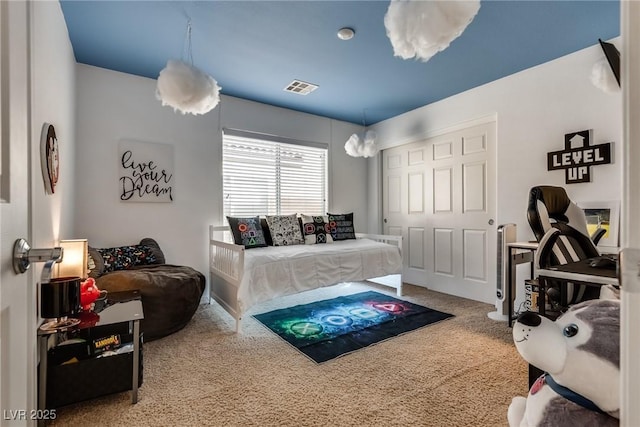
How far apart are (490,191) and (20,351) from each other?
3.71 m

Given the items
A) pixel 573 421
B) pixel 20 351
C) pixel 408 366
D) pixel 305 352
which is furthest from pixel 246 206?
pixel 573 421

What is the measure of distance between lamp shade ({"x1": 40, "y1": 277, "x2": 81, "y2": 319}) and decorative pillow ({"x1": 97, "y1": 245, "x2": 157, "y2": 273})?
1.44 m

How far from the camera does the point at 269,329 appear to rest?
103 inches

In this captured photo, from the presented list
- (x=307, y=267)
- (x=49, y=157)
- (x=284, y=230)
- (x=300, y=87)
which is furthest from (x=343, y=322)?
(x=300, y=87)

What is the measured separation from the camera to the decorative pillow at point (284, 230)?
3.55 metres

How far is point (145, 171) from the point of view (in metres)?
3.15

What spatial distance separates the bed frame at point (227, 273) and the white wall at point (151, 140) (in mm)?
164

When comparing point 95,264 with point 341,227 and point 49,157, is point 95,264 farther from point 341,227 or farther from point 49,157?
point 341,227

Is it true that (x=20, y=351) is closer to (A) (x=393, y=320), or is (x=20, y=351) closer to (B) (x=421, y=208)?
(A) (x=393, y=320)

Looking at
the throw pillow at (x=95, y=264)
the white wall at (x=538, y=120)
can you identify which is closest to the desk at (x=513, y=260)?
the white wall at (x=538, y=120)

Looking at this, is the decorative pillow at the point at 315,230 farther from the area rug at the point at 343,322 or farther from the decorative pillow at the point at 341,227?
the area rug at the point at 343,322

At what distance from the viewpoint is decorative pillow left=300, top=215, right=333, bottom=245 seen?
376 cm

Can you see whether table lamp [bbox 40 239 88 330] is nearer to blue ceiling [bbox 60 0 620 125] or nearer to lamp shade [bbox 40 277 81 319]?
lamp shade [bbox 40 277 81 319]

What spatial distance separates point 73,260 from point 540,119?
12.8ft
